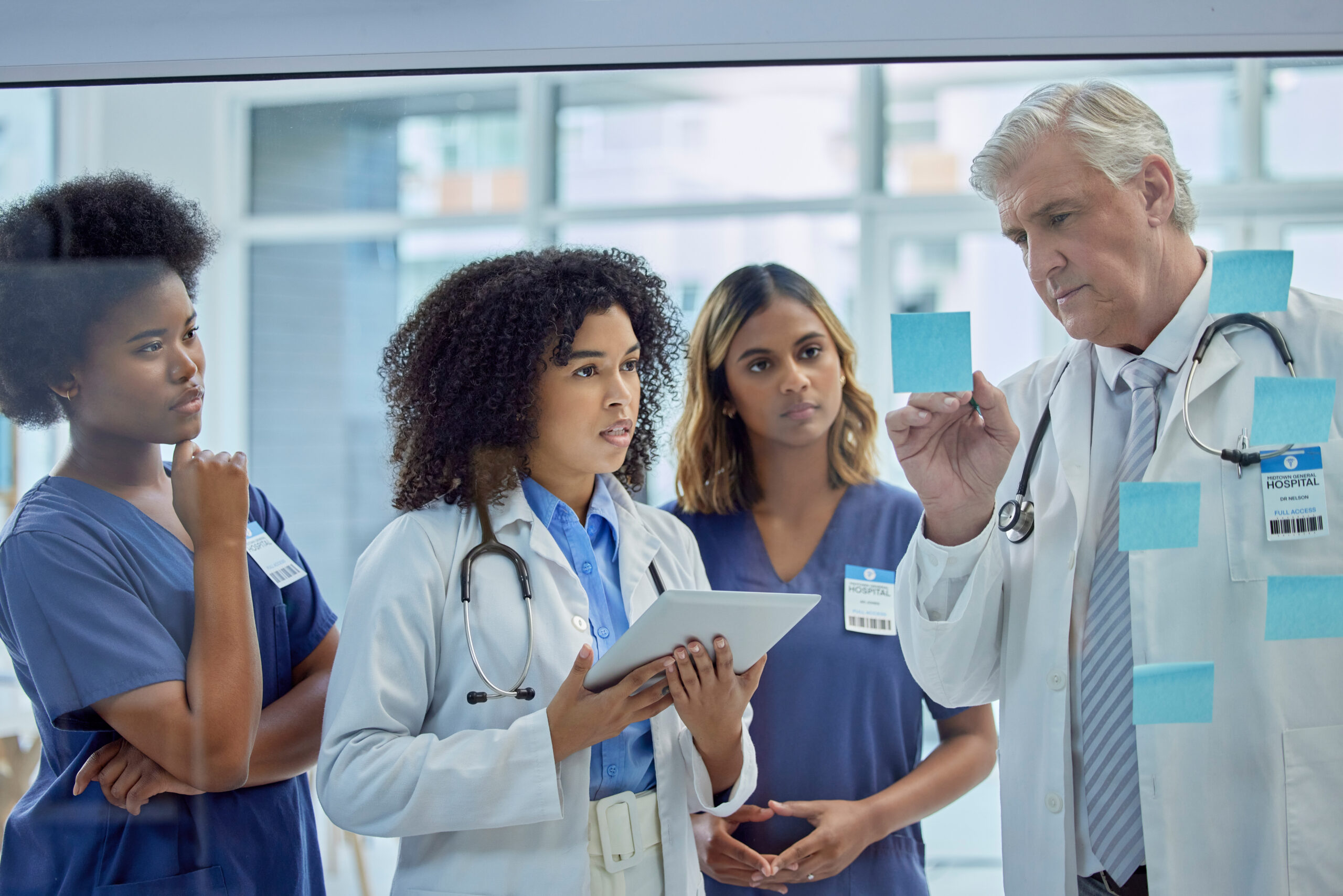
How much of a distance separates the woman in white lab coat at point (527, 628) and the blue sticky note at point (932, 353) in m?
0.45

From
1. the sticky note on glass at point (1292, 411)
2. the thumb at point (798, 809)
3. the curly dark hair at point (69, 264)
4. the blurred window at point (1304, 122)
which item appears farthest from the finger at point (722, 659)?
the blurred window at point (1304, 122)

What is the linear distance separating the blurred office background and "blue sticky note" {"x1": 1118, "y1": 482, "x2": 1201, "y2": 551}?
0.39 meters

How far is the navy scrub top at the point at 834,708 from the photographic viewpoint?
1775mm

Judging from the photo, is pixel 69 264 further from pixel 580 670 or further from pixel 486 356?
pixel 580 670

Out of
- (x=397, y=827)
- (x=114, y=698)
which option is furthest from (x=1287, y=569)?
(x=114, y=698)

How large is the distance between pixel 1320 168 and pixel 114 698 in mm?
2100

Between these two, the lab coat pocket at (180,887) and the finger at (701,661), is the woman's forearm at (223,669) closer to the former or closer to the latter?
the lab coat pocket at (180,887)

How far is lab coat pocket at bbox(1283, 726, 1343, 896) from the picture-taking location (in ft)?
4.25

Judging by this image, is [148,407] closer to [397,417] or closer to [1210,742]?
[397,417]

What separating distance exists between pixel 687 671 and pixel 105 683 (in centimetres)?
86

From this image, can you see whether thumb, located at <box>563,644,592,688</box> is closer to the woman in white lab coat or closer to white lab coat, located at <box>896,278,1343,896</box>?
the woman in white lab coat

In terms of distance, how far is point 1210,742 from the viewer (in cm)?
133

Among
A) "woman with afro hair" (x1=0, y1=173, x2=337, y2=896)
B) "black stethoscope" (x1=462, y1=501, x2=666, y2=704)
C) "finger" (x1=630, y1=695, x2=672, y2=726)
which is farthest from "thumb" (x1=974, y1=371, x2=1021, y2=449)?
"woman with afro hair" (x1=0, y1=173, x2=337, y2=896)

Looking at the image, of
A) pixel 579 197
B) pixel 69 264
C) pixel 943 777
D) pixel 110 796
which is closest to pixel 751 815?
pixel 943 777
